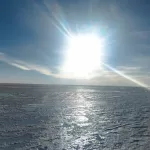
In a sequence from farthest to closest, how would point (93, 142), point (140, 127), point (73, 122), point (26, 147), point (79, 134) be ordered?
point (73, 122) < point (140, 127) < point (79, 134) < point (93, 142) < point (26, 147)

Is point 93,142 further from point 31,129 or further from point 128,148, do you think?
point 31,129

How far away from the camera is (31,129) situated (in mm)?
16391

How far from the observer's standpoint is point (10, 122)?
61.1ft

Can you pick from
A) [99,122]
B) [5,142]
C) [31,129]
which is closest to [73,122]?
[99,122]

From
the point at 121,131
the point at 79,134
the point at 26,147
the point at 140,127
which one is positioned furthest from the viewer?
the point at 140,127

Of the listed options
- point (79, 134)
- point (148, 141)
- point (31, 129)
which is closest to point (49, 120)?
point (31, 129)

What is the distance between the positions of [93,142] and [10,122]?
803 centimetres

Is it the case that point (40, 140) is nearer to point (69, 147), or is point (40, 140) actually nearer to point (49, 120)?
point (69, 147)

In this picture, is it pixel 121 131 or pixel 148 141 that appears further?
pixel 121 131

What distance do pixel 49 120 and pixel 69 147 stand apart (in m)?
8.20

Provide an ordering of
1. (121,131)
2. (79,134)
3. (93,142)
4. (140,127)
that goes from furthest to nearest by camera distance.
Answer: (140,127), (121,131), (79,134), (93,142)

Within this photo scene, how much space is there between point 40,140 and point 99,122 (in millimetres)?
7315

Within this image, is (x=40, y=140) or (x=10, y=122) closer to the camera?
(x=40, y=140)

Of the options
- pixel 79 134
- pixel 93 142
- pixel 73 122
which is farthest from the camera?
pixel 73 122
